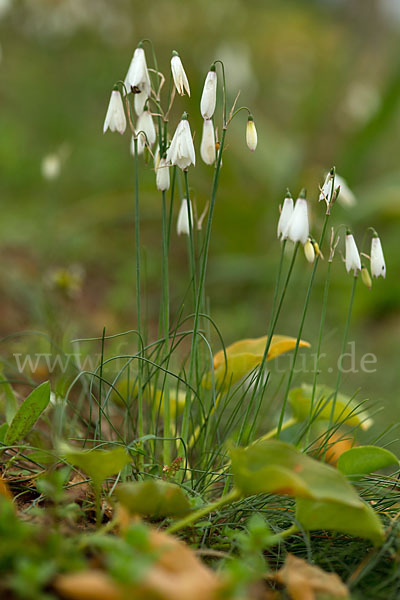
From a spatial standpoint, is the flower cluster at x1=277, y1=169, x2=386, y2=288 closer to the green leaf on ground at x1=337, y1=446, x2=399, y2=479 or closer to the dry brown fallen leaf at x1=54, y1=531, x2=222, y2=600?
the green leaf on ground at x1=337, y1=446, x2=399, y2=479

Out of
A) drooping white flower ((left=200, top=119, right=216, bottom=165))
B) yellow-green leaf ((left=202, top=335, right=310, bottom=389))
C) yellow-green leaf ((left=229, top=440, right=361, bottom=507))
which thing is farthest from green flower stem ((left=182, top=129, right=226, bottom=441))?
yellow-green leaf ((left=229, top=440, right=361, bottom=507))

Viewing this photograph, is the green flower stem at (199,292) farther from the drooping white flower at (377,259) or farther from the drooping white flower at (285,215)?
the drooping white flower at (377,259)

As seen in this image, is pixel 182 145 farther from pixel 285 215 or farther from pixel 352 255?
pixel 352 255

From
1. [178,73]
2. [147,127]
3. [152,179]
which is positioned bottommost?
[147,127]

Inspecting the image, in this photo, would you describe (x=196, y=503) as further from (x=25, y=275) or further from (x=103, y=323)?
(x=25, y=275)

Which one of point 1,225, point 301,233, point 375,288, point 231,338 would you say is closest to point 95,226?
point 1,225

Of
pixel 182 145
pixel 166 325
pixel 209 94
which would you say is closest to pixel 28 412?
pixel 166 325
